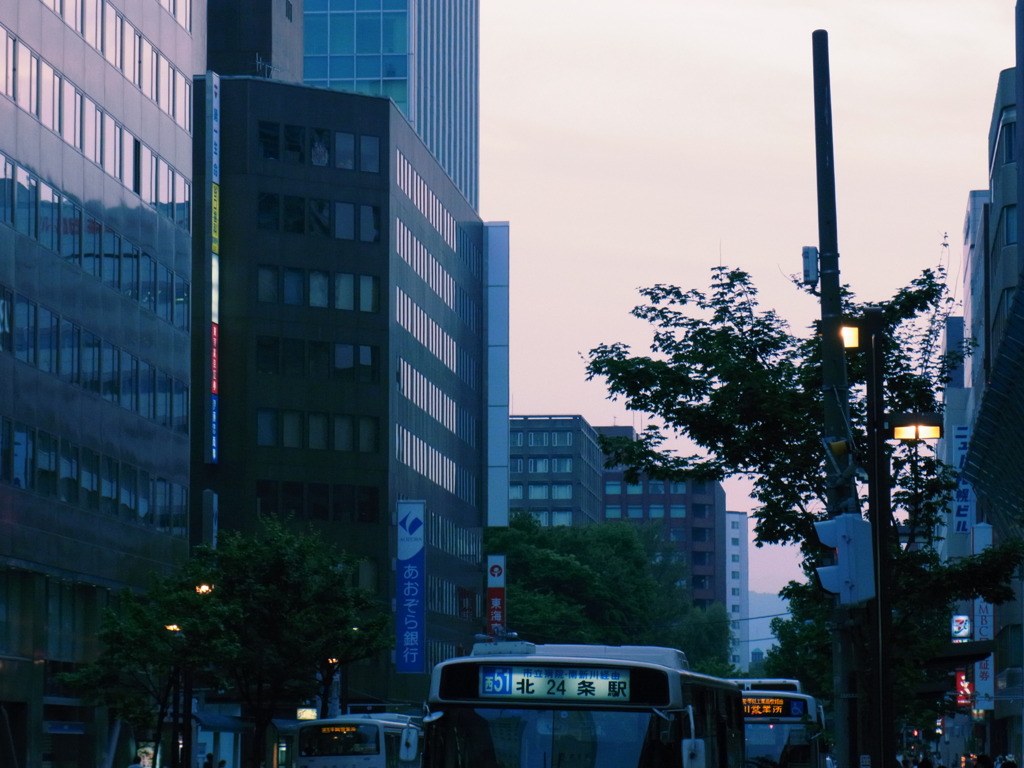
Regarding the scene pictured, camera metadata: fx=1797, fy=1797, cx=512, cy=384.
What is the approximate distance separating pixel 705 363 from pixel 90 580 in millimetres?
28503

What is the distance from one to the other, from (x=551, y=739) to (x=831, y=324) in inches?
203

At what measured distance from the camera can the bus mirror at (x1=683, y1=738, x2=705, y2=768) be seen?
556 inches

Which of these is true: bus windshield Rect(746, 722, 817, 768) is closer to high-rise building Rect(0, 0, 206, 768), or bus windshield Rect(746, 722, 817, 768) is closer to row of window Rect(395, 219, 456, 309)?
high-rise building Rect(0, 0, 206, 768)

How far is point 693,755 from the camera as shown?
1415 cm

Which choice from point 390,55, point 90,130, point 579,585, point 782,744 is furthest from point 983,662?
point 390,55

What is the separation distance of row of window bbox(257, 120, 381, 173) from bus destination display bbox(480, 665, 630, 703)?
235 feet

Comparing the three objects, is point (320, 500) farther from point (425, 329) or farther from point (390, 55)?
point (390, 55)

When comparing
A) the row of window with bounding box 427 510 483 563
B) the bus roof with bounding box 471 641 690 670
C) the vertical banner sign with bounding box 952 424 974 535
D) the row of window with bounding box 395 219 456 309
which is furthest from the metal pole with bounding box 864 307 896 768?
the row of window with bounding box 427 510 483 563

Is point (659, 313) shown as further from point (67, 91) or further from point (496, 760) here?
point (67, 91)

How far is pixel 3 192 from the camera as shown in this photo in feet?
145

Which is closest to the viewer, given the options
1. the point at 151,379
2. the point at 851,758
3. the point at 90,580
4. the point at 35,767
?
the point at 851,758

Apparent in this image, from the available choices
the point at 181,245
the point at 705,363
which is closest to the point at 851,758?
the point at 705,363

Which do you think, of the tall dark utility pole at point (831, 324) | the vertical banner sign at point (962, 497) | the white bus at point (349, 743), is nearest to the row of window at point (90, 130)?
the white bus at point (349, 743)

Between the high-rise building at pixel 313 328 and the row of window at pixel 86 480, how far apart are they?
2223 cm
